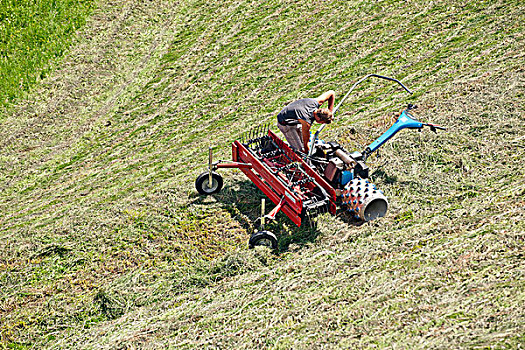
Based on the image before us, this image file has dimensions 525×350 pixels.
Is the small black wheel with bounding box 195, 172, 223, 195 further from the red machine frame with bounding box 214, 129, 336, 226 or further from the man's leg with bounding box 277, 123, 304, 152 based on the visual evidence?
the man's leg with bounding box 277, 123, 304, 152

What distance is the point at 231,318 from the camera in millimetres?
7641

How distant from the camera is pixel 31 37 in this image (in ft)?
58.4

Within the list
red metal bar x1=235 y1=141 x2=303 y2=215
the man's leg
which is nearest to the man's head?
the man's leg

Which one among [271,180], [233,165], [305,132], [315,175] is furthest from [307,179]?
[233,165]

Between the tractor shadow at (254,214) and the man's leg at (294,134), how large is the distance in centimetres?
124

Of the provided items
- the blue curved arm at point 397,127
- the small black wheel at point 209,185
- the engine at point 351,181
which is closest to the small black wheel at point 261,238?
the engine at point 351,181

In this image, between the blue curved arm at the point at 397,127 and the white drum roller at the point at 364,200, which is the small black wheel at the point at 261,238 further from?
the blue curved arm at the point at 397,127

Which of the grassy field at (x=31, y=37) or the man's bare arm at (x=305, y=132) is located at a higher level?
the grassy field at (x=31, y=37)

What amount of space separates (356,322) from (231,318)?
5.94 ft

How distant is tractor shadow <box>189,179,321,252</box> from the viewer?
367 inches

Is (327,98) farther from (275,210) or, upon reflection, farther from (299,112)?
(275,210)

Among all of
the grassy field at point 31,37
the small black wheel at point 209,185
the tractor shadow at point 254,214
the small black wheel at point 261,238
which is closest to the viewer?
the small black wheel at point 261,238

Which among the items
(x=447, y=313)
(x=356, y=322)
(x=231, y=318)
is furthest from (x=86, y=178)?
(x=447, y=313)

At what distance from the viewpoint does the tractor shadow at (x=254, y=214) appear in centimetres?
933
